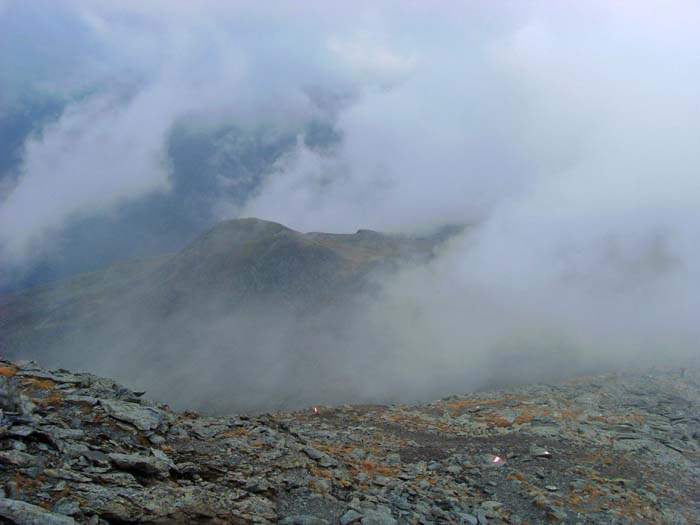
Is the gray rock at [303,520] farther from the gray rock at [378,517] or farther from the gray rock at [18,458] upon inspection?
the gray rock at [18,458]

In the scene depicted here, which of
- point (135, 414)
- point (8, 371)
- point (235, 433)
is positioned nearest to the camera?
point (135, 414)

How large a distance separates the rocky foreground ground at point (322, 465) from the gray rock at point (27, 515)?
3 centimetres

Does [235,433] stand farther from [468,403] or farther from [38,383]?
[468,403]

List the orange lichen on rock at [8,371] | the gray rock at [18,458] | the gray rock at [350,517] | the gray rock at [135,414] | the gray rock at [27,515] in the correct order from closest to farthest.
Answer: the gray rock at [27,515] → the gray rock at [18,458] → the gray rock at [350,517] → the gray rock at [135,414] → the orange lichen on rock at [8,371]

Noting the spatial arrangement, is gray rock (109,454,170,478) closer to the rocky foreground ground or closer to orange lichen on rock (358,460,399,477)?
the rocky foreground ground

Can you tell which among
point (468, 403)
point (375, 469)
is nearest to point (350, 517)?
point (375, 469)

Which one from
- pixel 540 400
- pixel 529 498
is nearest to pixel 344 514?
pixel 529 498

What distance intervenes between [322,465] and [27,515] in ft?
42.1

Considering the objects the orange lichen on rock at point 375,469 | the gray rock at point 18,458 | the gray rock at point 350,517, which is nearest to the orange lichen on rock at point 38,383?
the gray rock at point 18,458

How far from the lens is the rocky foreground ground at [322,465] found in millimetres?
17688

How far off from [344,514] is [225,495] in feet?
14.7

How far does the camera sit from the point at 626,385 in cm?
5684

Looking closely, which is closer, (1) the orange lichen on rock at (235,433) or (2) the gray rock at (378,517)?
(2) the gray rock at (378,517)

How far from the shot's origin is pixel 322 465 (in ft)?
81.8
